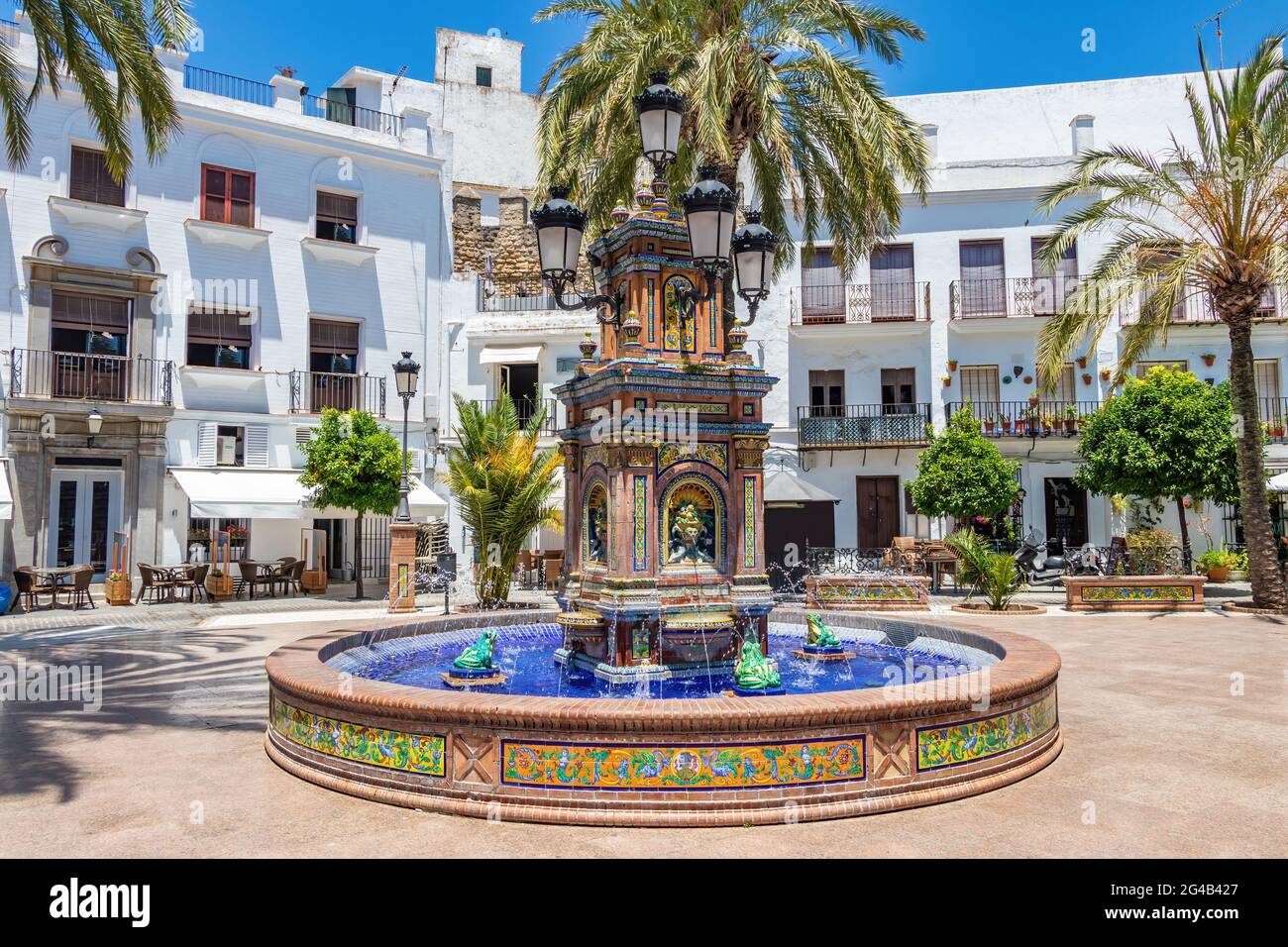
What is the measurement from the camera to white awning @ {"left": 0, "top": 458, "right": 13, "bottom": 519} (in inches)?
672

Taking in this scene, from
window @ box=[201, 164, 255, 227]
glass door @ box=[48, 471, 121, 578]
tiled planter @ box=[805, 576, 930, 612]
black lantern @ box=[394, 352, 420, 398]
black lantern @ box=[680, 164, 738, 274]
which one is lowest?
tiled planter @ box=[805, 576, 930, 612]

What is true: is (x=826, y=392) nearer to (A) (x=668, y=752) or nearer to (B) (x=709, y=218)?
(B) (x=709, y=218)

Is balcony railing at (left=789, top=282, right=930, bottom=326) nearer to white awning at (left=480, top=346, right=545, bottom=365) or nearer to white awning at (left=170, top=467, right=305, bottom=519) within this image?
white awning at (left=480, top=346, right=545, bottom=365)

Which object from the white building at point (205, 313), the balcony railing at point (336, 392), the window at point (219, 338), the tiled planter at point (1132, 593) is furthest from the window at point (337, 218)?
the tiled planter at point (1132, 593)

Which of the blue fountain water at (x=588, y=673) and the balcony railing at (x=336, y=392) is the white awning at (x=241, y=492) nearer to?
the balcony railing at (x=336, y=392)

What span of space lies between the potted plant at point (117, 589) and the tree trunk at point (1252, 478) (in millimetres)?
20758

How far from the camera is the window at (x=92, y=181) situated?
2017 cm

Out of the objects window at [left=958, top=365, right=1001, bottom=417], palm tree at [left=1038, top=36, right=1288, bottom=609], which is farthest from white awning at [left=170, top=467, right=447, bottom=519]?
window at [left=958, top=365, right=1001, bottom=417]

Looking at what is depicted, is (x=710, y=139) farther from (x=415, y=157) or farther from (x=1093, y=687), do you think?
(x=415, y=157)

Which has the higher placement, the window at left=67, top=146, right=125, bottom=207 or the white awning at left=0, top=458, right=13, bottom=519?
the window at left=67, top=146, right=125, bottom=207

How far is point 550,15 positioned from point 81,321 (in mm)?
12979

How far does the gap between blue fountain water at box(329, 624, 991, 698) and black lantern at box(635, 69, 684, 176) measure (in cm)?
454

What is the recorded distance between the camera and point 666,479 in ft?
25.0

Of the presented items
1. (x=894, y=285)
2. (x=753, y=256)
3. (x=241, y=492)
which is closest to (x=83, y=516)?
(x=241, y=492)
